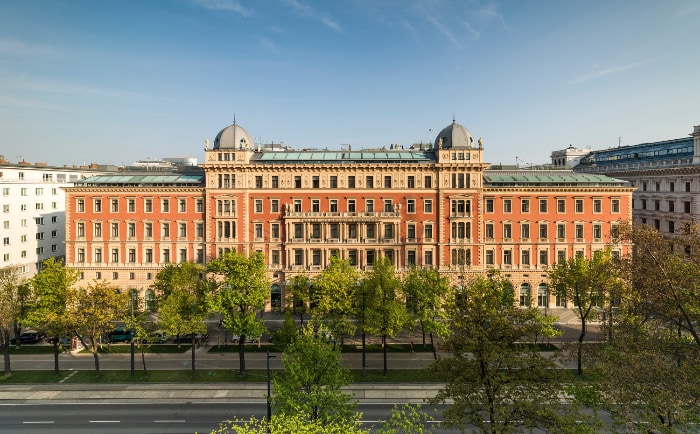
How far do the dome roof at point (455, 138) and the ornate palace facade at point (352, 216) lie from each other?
201 mm

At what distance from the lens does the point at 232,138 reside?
246ft

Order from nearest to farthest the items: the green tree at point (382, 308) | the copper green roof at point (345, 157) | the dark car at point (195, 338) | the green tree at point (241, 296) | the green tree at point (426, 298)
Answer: the green tree at point (241, 296), the green tree at point (382, 308), the green tree at point (426, 298), the dark car at point (195, 338), the copper green roof at point (345, 157)

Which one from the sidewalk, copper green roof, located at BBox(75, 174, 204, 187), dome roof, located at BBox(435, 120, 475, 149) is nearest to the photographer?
the sidewalk

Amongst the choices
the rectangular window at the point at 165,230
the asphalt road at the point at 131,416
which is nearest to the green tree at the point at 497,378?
the asphalt road at the point at 131,416

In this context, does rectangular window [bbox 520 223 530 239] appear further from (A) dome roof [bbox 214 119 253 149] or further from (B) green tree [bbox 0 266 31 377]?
(B) green tree [bbox 0 266 31 377]

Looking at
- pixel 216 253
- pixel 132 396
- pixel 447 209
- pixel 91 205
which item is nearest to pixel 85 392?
pixel 132 396

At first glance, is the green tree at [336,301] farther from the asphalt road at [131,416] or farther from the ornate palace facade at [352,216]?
the ornate palace facade at [352,216]

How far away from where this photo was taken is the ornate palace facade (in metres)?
73.6

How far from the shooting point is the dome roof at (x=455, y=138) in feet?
241

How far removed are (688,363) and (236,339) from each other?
52.9 metres

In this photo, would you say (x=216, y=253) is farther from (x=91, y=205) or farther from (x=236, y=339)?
(x=91, y=205)

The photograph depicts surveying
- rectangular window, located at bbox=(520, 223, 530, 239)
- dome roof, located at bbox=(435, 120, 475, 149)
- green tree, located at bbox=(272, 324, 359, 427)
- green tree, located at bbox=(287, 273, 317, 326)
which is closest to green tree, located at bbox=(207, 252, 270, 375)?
green tree, located at bbox=(287, 273, 317, 326)

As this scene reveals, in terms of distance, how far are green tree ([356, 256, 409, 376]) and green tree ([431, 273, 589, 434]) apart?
1928 cm

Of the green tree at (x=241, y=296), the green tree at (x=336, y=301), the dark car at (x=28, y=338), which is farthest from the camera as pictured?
the dark car at (x=28, y=338)
